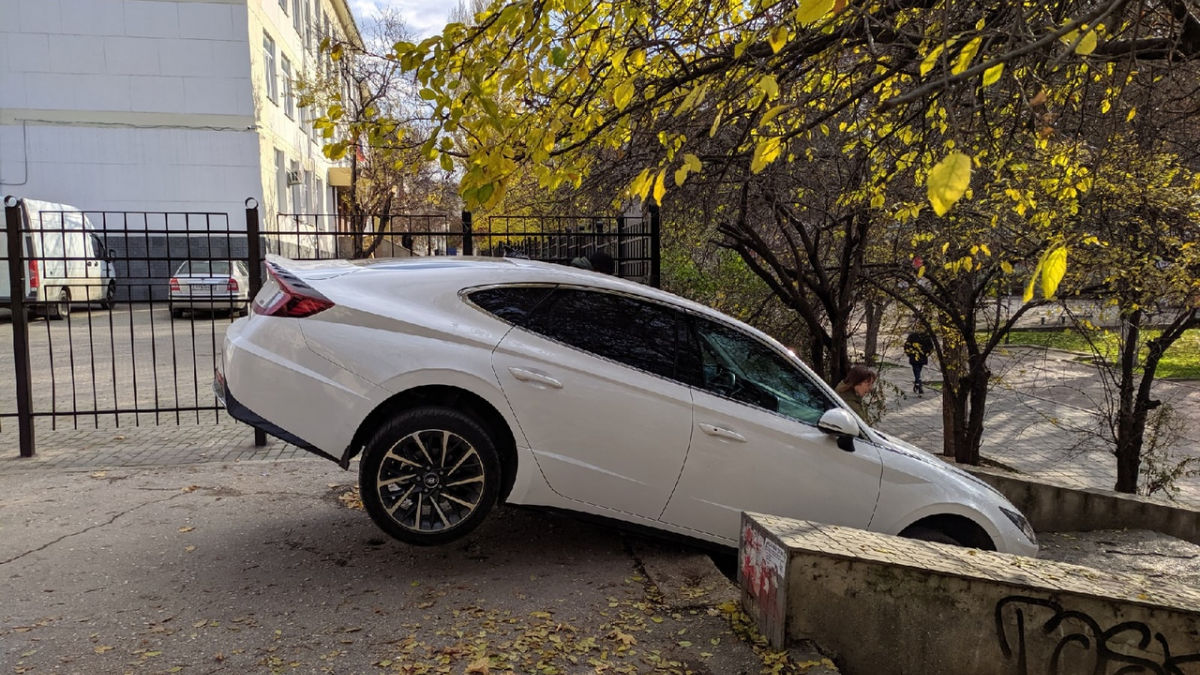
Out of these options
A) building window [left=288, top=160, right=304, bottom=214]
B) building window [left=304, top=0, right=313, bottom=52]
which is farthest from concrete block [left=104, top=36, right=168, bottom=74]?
building window [left=304, top=0, right=313, bottom=52]

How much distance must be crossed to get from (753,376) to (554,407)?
1.24 m

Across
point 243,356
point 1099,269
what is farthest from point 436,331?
point 1099,269

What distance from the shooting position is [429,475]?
395cm

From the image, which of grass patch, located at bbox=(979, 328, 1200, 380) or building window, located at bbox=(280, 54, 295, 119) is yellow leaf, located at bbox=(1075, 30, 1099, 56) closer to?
grass patch, located at bbox=(979, 328, 1200, 380)

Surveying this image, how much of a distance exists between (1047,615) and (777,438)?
153 cm

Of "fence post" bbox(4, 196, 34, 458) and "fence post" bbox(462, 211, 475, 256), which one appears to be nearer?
"fence post" bbox(4, 196, 34, 458)

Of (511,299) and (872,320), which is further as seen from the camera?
(872,320)

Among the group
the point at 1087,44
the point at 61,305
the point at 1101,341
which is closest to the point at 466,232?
the point at 1087,44

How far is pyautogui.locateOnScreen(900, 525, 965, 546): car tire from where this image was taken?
4.57 metres

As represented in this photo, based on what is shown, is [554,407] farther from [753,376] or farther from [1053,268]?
[1053,268]

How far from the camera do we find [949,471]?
467cm

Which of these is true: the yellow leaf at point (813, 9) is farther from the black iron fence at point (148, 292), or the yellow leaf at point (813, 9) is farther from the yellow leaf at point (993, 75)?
the black iron fence at point (148, 292)

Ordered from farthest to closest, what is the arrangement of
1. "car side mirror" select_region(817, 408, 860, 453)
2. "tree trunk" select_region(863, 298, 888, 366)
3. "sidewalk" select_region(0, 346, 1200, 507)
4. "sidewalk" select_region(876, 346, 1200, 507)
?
1. "sidewalk" select_region(876, 346, 1200, 507)
2. "tree trunk" select_region(863, 298, 888, 366)
3. "sidewalk" select_region(0, 346, 1200, 507)
4. "car side mirror" select_region(817, 408, 860, 453)

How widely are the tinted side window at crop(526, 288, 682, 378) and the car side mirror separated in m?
0.91
